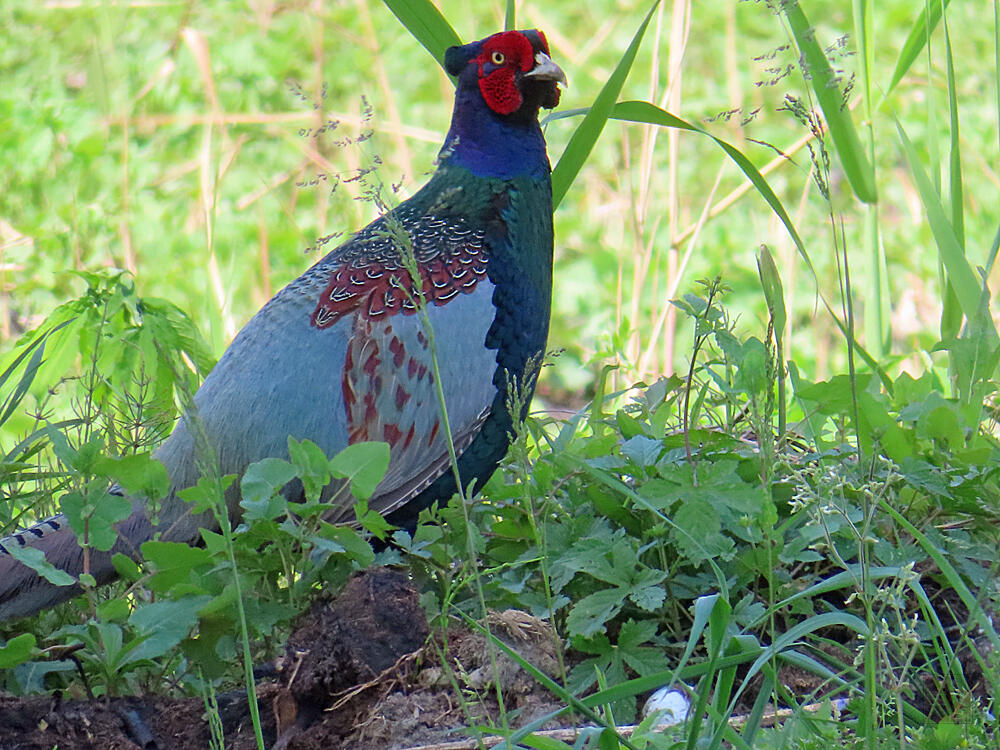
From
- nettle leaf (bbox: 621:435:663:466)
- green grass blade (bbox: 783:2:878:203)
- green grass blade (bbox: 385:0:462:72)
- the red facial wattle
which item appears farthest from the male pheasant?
green grass blade (bbox: 783:2:878:203)

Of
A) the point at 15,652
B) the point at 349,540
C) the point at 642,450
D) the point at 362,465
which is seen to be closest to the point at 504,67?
the point at 642,450

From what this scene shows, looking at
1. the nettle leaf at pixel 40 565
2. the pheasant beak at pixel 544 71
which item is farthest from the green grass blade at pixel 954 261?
the nettle leaf at pixel 40 565

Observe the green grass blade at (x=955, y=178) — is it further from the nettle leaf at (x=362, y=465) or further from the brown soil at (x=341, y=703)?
the nettle leaf at (x=362, y=465)

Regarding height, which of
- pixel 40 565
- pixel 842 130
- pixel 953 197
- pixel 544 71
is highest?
pixel 544 71

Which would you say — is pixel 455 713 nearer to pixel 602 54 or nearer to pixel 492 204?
pixel 492 204

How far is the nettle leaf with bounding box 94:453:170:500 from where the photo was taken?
2.04 meters

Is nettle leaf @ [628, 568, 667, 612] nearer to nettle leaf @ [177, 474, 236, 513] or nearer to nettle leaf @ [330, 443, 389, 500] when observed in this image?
nettle leaf @ [330, 443, 389, 500]

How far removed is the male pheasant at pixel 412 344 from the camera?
2.49 meters

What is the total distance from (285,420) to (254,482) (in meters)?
0.50

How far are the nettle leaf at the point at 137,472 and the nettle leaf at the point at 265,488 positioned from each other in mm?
158

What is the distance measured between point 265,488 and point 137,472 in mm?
225

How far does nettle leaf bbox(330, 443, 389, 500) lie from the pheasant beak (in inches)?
41.4

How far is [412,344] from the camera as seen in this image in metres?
2.57

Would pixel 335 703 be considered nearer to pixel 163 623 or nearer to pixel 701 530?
pixel 163 623
